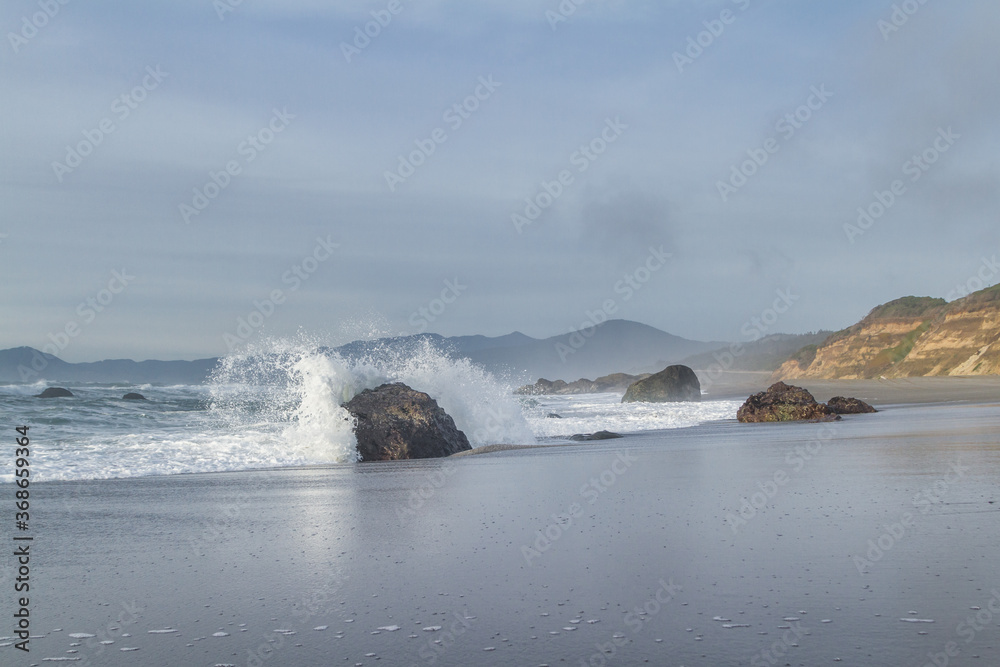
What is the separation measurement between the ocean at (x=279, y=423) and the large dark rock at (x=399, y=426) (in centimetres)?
36

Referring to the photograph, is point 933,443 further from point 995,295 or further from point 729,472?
point 995,295

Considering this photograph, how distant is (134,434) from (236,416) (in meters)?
8.69

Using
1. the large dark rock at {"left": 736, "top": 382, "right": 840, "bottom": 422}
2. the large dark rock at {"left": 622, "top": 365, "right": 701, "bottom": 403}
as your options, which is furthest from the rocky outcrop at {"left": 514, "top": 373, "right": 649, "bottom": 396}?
the large dark rock at {"left": 736, "top": 382, "right": 840, "bottom": 422}

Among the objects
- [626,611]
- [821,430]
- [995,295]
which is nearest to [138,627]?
[626,611]

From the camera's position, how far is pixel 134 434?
17.6 metres

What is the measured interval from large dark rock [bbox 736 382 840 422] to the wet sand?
12044mm
